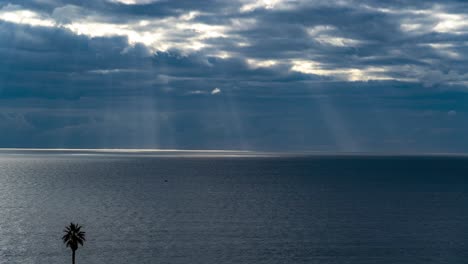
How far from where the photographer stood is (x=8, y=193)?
197125 millimetres

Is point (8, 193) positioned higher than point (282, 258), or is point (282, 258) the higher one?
point (8, 193)

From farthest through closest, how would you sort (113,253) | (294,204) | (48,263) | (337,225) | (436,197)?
1. (436,197)
2. (294,204)
3. (337,225)
4. (113,253)
5. (48,263)

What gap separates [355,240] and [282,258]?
73.6 ft

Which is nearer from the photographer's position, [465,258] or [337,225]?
[465,258]

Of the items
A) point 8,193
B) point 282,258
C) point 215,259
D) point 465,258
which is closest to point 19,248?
point 215,259

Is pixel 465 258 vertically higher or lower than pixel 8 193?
lower

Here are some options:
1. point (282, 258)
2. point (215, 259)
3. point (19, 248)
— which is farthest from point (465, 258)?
point (19, 248)

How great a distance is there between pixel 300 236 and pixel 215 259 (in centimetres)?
2654

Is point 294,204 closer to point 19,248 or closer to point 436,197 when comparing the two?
point 436,197

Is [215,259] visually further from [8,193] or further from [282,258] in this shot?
[8,193]

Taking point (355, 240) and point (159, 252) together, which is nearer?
point (159, 252)

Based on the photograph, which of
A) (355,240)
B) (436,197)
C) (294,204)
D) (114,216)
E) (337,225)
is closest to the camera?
(355,240)

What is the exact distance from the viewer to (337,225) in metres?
132

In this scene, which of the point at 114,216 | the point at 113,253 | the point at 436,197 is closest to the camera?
the point at 113,253
